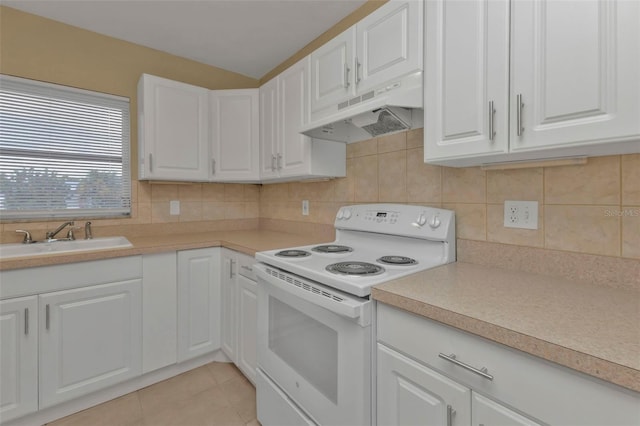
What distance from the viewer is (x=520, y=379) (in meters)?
0.70

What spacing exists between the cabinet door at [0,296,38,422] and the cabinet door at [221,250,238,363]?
0.95 metres

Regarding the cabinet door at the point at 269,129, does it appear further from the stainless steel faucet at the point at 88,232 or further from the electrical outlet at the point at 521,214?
the electrical outlet at the point at 521,214

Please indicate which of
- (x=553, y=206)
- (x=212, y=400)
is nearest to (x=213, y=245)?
(x=212, y=400)

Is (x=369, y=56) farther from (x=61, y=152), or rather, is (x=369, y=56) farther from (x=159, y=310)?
(x=61, y=152)

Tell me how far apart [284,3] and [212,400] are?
8.07 ft

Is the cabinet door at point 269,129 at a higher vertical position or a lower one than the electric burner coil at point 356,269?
higher

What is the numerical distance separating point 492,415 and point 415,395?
22cm

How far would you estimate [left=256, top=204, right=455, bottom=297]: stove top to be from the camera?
3.78 feet

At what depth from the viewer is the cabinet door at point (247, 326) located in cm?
178

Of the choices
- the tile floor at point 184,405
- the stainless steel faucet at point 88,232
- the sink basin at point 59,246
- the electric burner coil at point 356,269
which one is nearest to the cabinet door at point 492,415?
the electric burner coil at point 356,269

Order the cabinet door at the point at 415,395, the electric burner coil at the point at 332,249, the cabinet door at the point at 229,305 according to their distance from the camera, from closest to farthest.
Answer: the cabinet door at the point at 415,395
the electric burner coil at the point at 332,249
the cabinet door at the point at 229,305

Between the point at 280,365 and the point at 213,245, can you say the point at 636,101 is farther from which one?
the point at 213,245

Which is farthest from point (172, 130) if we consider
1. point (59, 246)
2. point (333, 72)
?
point (333, 72)

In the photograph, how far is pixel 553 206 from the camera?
1155 mm
